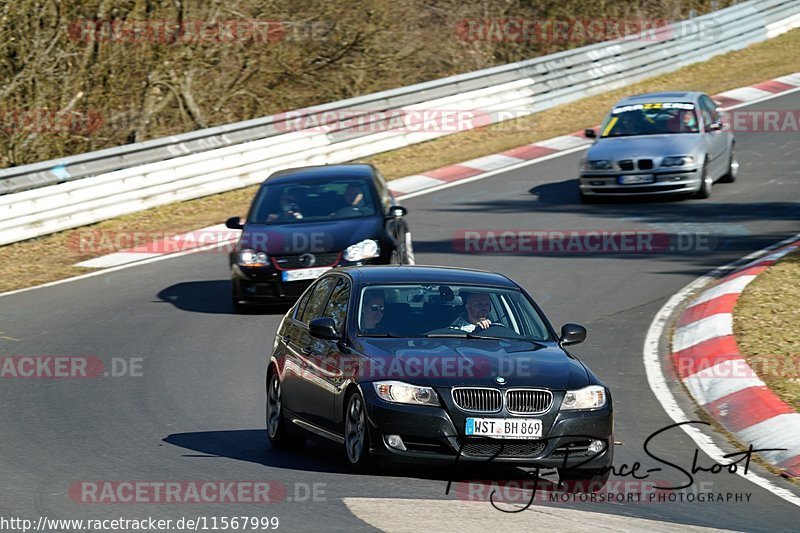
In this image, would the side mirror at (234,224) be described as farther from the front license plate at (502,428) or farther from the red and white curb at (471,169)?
the front license plate at (502,428)

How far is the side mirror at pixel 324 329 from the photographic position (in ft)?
29.1

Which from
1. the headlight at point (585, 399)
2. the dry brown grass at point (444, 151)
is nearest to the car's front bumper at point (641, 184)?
the dry brown grass at point (444, 151)

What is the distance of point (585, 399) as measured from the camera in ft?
27.0

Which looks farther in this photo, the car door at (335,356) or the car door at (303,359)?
the car door at (303,359)

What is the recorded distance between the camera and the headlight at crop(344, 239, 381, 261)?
1531 centimetres

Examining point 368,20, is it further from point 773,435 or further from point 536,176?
point 773,435

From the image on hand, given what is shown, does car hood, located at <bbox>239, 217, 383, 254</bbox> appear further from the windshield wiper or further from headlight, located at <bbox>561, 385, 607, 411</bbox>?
headlight, located at <bbox>561, 385, 607, 411</bbox>

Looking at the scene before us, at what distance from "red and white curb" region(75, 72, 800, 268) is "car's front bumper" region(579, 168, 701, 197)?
3210 mm

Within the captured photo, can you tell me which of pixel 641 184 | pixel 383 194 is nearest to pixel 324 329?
pixel 383 194

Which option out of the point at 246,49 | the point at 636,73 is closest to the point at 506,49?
the point at 636,73

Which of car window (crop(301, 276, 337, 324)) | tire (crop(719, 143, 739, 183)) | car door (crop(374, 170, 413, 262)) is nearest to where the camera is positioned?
car window (crop(301, 276, 337, 324))

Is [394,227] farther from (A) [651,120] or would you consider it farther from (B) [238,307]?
(A) [651,120]

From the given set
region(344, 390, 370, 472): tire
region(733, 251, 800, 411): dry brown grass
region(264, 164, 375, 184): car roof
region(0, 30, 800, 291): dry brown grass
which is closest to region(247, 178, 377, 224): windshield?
region(264, 164, 375, 184): car roof

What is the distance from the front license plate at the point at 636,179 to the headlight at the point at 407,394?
43.8ft
